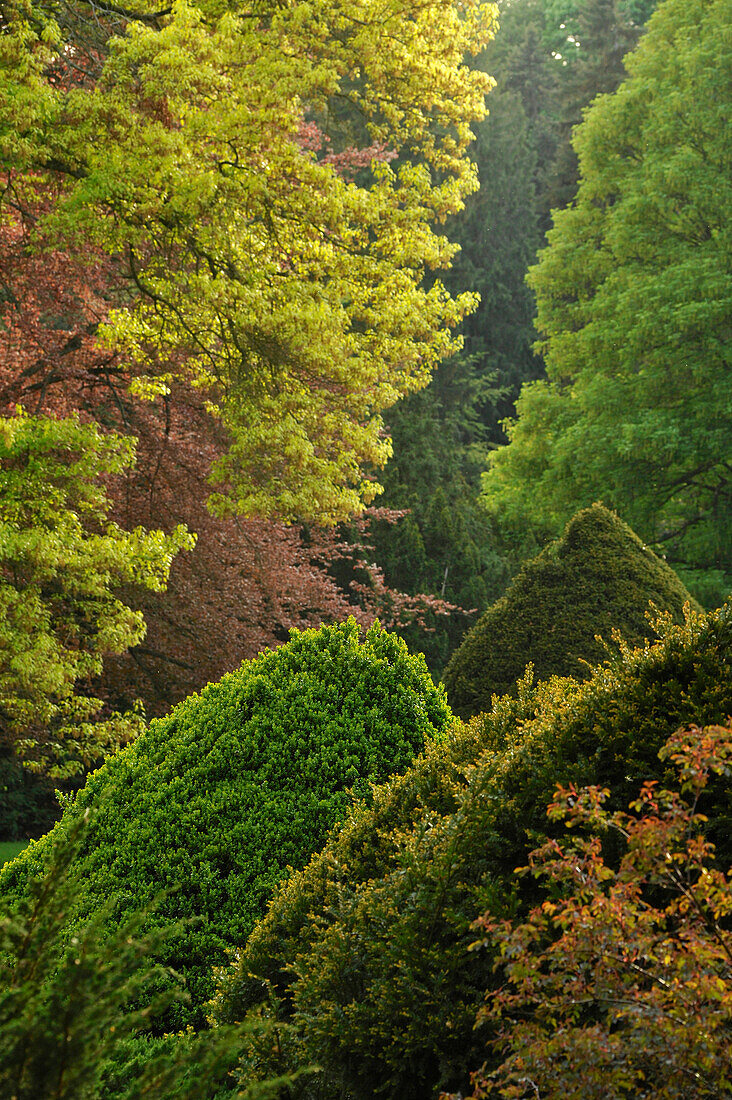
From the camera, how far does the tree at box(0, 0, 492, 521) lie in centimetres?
792

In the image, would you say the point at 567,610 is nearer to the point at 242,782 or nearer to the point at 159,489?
the point at 242,782

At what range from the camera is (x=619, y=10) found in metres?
28.7

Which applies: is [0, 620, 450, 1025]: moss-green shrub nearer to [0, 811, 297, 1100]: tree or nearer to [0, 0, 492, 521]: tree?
Answer: [0, 811, 297, 1100]: tree

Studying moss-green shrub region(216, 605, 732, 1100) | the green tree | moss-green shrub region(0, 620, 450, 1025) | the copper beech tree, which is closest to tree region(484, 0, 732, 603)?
the copper beech tree

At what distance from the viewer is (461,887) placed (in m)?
2.75

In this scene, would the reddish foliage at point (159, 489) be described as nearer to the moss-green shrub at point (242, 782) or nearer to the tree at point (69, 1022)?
the moss-green shrub at point (242, 782)

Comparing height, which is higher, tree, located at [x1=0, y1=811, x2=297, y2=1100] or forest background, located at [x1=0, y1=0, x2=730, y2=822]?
forest background, located at [x1=0, y1=0, x2=730, y2=822]

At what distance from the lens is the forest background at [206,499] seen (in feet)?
26.3

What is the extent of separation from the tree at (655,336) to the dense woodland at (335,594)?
3.0 inches

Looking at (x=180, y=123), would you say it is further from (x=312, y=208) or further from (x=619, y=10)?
(x=619, y=10)

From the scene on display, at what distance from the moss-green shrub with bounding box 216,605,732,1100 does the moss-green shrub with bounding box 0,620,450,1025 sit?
4.23 feet

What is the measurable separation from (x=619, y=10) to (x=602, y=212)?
51.4ft

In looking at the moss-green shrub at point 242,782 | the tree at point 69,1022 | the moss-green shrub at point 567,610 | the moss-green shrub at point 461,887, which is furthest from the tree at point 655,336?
the tree at point 69,1022

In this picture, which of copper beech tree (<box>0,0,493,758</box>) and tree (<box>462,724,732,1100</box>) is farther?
copper beech tree (<box>0,0,493,758</box>)
